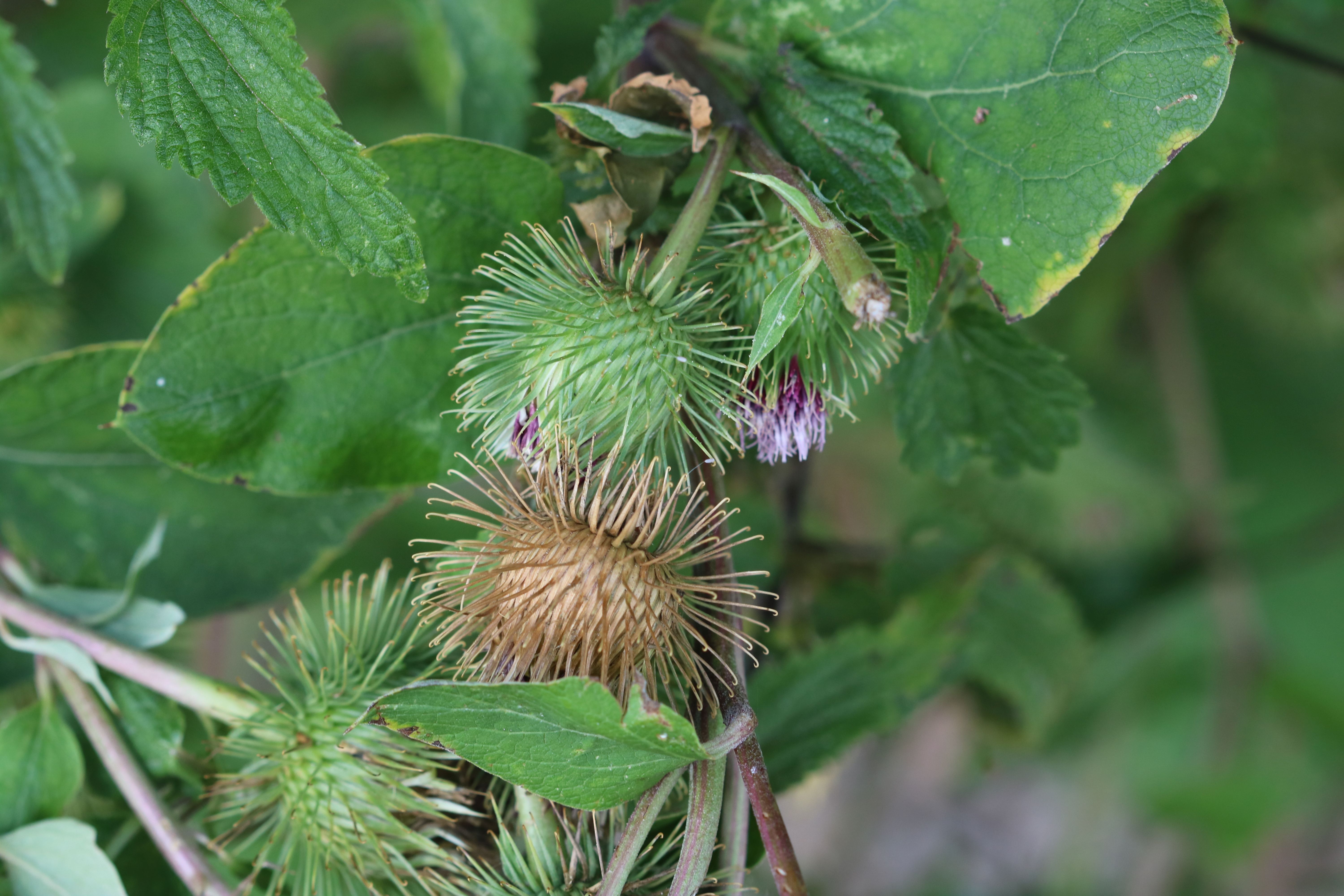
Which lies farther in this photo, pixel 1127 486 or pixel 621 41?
pixel 1127 486

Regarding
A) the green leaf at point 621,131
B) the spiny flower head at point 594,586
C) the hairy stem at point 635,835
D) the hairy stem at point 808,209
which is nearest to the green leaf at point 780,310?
the hairy stem at point 808,209

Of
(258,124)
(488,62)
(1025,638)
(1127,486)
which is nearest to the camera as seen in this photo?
(258,124)

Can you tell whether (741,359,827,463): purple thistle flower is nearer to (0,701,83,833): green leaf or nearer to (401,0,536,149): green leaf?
(401,0,536,149): green leaf

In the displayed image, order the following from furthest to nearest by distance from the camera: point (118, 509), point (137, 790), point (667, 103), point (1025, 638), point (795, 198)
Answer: point (1025, 638)
point (118, 509)
point (137, 790)
point (667, 103)
point (795, 198)

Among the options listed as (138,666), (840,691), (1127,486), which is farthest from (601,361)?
(1127,486)

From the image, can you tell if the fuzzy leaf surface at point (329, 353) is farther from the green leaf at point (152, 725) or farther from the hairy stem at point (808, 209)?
the green leaf at point (152, 725)

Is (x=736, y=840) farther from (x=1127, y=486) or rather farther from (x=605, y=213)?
(x=1127, y=486)

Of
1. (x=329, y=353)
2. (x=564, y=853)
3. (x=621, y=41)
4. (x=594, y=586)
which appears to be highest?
(x=621, y=41)

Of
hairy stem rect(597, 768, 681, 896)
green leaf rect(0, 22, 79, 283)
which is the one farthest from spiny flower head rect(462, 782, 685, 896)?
green leaf rect(0, 22, 79, 283)
